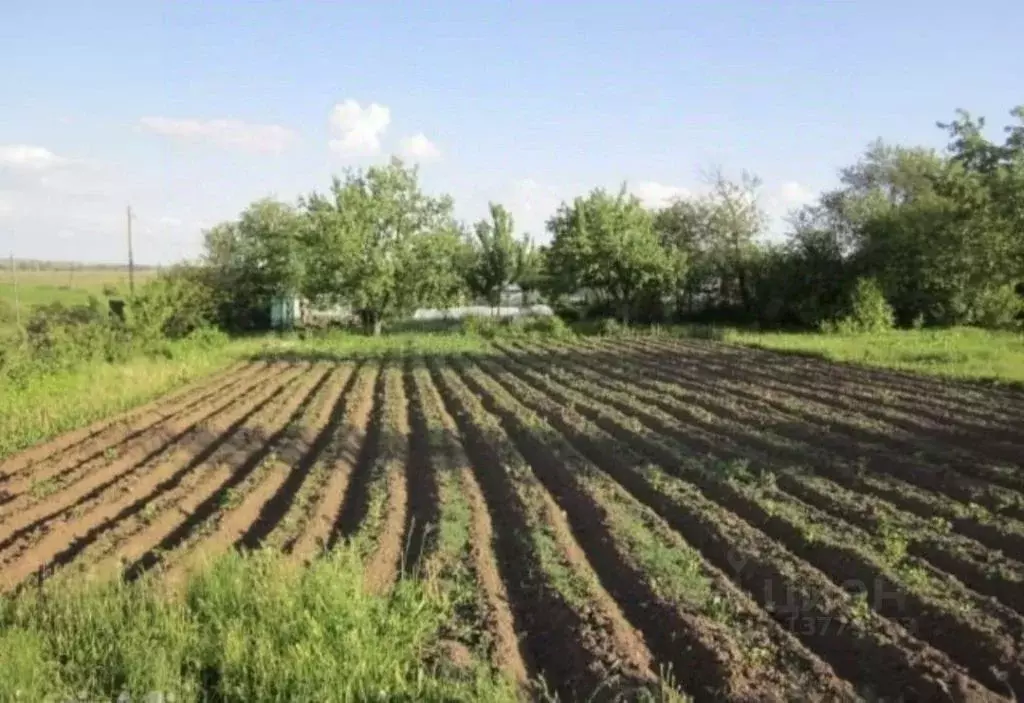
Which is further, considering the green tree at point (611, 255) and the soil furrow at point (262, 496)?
the green tree at point (611, 255)

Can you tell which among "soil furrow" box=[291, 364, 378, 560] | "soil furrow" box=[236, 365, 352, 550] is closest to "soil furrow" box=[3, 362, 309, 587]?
"soil furrow" box=[236, 365, 352, 550]

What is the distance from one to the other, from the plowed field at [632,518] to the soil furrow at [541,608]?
25 millimetres

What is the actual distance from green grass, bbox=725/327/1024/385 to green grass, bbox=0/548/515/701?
15670mm

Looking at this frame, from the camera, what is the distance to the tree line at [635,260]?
33.8 metres

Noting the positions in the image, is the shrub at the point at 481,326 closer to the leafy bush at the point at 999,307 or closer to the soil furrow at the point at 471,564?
the leafy bush at the point at 999,307

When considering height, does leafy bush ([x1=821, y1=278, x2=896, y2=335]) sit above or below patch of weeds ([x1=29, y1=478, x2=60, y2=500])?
above

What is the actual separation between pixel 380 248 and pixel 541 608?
33.3 metres

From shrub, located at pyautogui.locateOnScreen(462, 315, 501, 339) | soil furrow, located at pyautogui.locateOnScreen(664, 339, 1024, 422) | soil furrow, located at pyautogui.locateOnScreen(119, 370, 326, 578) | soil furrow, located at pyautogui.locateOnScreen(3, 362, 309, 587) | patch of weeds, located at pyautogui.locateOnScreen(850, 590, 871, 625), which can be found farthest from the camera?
shrub, located at pyautogui.locateOnScreen(462, 315, 501, 339)

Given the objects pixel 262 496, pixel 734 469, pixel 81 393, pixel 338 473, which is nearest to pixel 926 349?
pixel 734 469

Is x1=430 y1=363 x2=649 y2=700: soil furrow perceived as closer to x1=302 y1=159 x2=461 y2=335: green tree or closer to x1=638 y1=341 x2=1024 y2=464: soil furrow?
x1=638 y1=341 x2=1024 y2=464: soil furrow

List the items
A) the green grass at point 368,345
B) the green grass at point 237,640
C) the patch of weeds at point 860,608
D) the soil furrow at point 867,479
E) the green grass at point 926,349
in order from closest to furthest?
the green grass at point 237,640 < the patch of weeds at point 860,608 < the soil furrow at point 867,479 < the green grass at point 926,349 < the green grass at point 368,345

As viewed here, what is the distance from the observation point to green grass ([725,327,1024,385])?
20641mm

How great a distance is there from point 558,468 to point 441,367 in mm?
14206

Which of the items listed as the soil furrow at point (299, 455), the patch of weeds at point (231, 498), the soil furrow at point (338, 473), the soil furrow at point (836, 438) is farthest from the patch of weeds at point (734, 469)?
the patch of weeds at point (231, 498)
